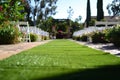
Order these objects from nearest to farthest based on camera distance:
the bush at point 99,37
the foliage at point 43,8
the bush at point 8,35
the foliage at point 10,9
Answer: the foliage at point 10,9
the bush at point 8,35
the bush at point 99,37
the foliage at point 43,8

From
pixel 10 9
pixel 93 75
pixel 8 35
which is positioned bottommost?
pixel 93 75

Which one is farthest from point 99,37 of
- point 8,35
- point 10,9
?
point 10,9

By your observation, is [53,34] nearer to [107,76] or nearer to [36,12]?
[36,12]

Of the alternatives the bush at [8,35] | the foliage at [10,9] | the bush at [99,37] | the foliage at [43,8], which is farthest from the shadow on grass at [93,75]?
the foliage at [43,8]

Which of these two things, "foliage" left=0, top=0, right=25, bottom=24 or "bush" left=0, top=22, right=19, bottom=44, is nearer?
"foliage" left=0, top=0, right=25, bottom=24

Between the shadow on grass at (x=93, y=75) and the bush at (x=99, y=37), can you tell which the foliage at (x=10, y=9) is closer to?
the shadow on grass at (x=93, y=75)

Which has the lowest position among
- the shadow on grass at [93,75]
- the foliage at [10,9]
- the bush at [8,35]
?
the shadow on grass at [93,75]

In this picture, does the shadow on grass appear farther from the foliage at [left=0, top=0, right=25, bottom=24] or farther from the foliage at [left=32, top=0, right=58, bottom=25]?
the foliage at [left=32, top=0, right=58, bottom=25]

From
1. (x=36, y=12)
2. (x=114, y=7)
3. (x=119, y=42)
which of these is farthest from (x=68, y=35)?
(x=119, y=42)

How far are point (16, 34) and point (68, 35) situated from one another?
48077mm

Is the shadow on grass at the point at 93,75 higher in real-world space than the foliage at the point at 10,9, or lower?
lower

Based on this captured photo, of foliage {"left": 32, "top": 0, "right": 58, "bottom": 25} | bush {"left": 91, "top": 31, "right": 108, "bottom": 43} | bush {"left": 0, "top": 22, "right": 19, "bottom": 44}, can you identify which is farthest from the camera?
foliage {"left": 32, "top": 0, "right": 58, "bottom": 25}

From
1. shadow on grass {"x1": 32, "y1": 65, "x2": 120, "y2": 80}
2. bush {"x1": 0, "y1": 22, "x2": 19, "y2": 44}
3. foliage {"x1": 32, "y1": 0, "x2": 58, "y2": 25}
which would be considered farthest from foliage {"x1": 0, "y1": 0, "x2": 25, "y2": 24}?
foliage {"x1": 32, "y1": 0, "x2": 58, "y2": 25}

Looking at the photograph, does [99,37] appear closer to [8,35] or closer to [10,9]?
[8,35]
